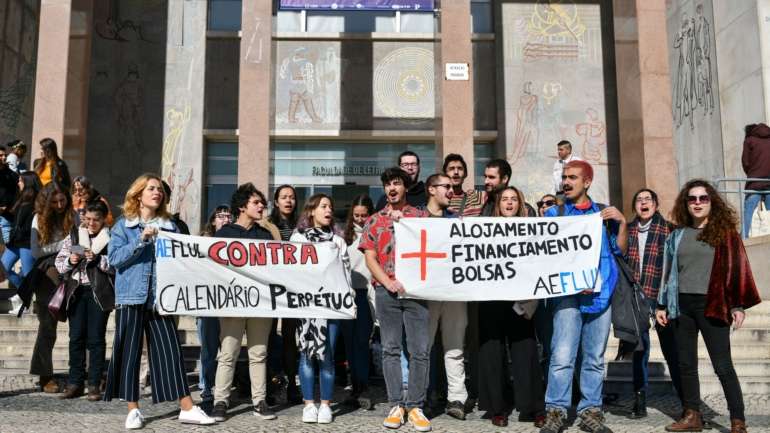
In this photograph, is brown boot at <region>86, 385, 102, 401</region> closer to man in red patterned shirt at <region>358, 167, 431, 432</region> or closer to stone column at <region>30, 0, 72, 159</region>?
man in red patterned shirt at <region>358, 167, 431, 432</region>

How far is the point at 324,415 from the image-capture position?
5.71 metres

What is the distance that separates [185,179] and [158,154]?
864 millimetres

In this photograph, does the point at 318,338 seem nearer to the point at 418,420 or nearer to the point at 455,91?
the point at 418,420

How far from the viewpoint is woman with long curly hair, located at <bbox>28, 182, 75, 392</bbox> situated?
7.07 metres

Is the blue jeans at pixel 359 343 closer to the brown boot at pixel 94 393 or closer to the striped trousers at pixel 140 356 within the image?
the striped trousers at pixel 140 356

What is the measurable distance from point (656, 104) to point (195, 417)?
9908mm

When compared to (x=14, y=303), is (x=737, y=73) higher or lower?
higher

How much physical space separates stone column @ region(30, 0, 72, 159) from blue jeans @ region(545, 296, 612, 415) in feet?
35.2

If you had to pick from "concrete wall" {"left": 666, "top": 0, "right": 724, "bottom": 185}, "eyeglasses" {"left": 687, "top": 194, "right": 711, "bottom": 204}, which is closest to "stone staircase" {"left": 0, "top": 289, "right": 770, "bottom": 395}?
"eyeglasses" {"left": 687, "top": 194, "right": 711, "bottom": 204}

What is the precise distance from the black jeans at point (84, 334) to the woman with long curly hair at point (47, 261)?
0.43 meters

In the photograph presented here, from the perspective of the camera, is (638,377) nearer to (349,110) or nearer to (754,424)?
(754,424)

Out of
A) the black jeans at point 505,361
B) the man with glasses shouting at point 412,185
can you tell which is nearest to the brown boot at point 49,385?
the man with glasses shouting at point 412,185

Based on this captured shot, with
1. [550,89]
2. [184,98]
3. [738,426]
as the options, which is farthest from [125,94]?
[738,426]

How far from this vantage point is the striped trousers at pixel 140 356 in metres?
5.55
